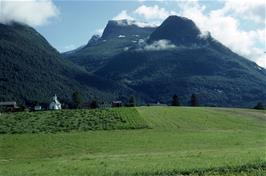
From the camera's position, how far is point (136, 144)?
5531 centimetres

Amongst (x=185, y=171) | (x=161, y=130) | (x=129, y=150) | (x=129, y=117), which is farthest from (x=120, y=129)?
(x=185, y=171)

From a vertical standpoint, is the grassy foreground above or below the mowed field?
above

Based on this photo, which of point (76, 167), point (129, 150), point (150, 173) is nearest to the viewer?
point (150, 173)

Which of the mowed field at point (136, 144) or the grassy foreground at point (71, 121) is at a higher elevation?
the grassy foreground at point (71, 121)

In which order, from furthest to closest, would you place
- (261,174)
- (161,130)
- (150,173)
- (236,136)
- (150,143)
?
(161,130) → (236,136) → (150,143) → (150,173) → (261,174)

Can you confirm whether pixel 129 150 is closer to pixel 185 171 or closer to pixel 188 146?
pixel 188 146

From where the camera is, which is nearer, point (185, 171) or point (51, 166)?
point (185, 171)

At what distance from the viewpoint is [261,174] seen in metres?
24.4

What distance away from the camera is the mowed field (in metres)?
30.8

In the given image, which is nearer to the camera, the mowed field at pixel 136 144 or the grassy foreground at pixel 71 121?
the mowed field at pixel 136 144

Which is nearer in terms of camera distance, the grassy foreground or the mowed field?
the mowed field

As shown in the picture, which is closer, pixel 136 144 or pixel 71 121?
pixel 136 144

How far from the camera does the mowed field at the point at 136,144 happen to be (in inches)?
1214

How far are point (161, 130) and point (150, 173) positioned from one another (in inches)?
1813
